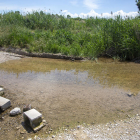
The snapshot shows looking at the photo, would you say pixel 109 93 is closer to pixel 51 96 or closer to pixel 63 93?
pixel 63 93

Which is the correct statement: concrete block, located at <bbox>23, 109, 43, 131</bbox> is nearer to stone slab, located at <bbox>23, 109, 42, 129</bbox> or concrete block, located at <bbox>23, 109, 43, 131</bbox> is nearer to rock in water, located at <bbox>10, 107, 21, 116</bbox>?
stone slab, located at <bbox>23, 109, 42, 129</bbox>

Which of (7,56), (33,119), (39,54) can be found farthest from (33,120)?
(7,56)

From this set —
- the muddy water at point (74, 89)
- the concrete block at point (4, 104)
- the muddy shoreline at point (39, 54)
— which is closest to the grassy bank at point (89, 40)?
the muddy shoreline at point (39, 54)

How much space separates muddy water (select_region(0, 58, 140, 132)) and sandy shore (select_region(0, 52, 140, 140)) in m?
0.16

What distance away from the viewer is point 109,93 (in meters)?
3.69

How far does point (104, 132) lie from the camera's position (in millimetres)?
2311

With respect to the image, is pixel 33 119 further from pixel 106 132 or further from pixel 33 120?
pixel 106 132

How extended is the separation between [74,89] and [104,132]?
1698 mm

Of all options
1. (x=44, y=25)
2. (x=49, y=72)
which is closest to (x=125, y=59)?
(x=49, y=72)

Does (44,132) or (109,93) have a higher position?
(109,93)

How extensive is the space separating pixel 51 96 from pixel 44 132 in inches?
46.0

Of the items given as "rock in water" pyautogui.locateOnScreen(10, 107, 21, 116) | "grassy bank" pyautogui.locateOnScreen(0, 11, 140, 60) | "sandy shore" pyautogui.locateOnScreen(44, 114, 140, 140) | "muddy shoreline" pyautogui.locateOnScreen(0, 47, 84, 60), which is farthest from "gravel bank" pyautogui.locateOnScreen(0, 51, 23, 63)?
"sandy shore" pyautogui.locateOnScreen(44, 114, 140, 140)

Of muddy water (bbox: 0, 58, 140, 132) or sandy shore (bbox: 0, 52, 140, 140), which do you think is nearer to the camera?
sandy shore (bbox: 0, 52, 140, 140)

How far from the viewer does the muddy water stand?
2820 mm
